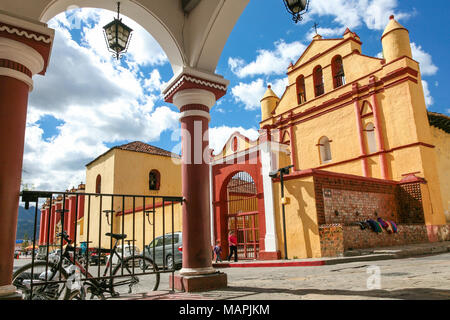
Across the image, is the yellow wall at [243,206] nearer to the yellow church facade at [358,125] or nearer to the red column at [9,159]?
the yellow church facade at [358,125]

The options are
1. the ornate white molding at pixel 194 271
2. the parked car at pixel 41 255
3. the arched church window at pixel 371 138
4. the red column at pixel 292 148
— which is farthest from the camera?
the red column at pixel 292 148

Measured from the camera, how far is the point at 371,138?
1550 centimetres

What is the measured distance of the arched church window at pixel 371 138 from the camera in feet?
50.3

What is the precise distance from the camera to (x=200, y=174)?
4719mm

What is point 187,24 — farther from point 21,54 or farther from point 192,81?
point 21,54

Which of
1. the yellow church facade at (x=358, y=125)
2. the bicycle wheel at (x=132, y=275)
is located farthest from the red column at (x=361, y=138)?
the bicycle wheel at (x=132, y=275)

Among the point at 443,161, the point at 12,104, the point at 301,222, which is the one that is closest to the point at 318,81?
the point at 443,161

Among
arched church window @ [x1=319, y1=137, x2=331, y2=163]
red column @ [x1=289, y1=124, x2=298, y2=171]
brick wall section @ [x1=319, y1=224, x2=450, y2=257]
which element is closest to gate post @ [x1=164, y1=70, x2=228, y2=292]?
brick wall section @ [x1=319, y1=224, x2=450, y2=257]

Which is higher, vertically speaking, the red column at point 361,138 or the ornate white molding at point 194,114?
the red column at point 361,138

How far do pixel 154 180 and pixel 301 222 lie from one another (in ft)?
50.8

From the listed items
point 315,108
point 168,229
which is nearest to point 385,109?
point 315,108

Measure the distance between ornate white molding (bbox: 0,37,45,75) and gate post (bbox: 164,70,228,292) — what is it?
192cm
